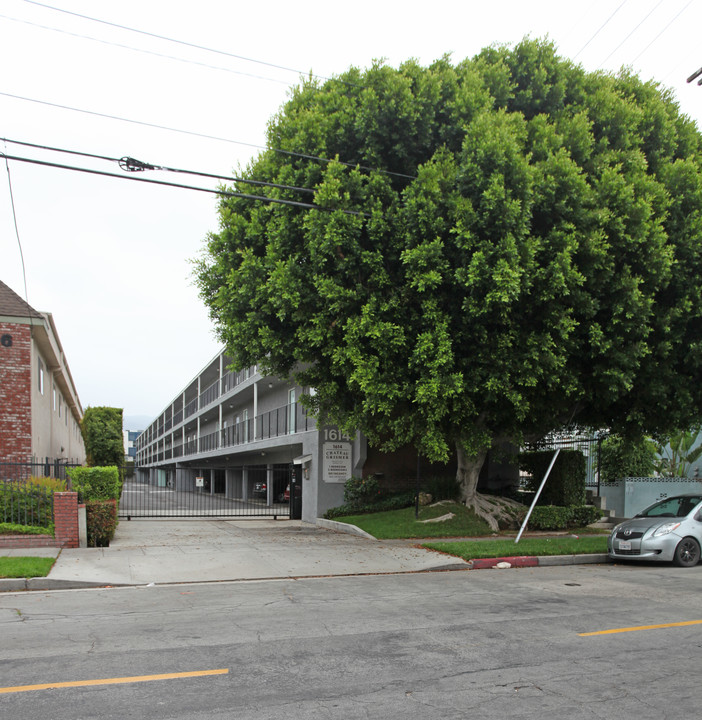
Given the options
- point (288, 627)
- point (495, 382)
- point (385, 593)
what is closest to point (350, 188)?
point (495, 382)

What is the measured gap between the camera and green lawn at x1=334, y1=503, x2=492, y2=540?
52.7 ft

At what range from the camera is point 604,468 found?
2109 cm

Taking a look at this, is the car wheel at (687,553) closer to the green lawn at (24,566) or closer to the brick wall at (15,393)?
the green lawn at (24,566)

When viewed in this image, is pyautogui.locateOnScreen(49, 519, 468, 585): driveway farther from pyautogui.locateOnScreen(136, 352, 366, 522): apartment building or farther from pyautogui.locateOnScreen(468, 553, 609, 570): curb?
pyautogui.locateOnScreen(136, 352, 366, 522): apartment building

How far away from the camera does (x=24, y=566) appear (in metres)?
10.6

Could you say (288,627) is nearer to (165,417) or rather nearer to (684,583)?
(684,583)

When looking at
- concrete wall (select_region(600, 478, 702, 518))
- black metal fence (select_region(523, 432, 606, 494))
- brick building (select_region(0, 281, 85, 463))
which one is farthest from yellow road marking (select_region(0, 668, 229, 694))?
concrete wall (select_region(600, 478, 702, 518))

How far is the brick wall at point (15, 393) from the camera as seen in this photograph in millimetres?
17297

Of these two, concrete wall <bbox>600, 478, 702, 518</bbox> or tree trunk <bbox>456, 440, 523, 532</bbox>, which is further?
concrete wall <bbox>600, 478, 702, 518</bbox>

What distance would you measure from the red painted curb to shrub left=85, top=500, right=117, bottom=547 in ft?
26.1

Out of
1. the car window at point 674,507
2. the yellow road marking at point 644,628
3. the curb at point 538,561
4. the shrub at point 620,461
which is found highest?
the shrub at point 620,461

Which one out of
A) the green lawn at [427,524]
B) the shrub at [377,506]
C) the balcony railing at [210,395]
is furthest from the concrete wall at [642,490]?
the balcony railing at [210,395]

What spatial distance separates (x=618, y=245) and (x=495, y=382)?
12.4ft

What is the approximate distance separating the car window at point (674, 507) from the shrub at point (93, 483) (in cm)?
1172
